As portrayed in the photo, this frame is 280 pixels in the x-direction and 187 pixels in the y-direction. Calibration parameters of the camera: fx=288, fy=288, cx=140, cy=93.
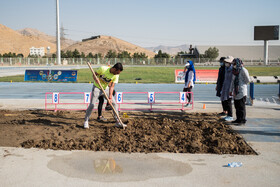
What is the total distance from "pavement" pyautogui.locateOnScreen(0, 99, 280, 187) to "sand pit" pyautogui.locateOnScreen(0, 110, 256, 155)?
1.03 feet

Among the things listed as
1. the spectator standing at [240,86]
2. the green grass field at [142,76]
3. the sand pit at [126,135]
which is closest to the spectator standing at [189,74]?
the sand pit at [126,135]

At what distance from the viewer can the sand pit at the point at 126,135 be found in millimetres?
6262

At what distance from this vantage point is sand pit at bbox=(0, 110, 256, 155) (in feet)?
20.5

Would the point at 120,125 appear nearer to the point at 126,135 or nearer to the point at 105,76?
the point at 126,135

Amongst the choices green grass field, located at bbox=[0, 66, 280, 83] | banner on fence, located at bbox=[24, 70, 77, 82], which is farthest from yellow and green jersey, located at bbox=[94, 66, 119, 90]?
banner on fence, located at bbox=[24, 70, 77, 82]

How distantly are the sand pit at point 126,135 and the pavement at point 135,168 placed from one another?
0.31m

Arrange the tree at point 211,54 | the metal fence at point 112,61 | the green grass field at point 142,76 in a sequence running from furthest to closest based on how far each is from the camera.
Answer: the tree at point 211,54
the metal fence at point 112,61
the green grass field at point 142,76

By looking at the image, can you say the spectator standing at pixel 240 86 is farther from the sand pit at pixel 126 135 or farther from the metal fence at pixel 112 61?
the metal fence at pixel 112 61

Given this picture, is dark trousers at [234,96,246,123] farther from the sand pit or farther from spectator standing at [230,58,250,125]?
the sand pit

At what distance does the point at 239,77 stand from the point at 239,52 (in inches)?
4143

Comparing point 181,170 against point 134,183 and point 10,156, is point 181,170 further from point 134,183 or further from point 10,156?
point 10,156

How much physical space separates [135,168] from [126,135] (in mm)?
2079

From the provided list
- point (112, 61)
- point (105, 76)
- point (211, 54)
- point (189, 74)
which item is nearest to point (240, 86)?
point (189, 74)

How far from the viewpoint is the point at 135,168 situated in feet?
16.7
